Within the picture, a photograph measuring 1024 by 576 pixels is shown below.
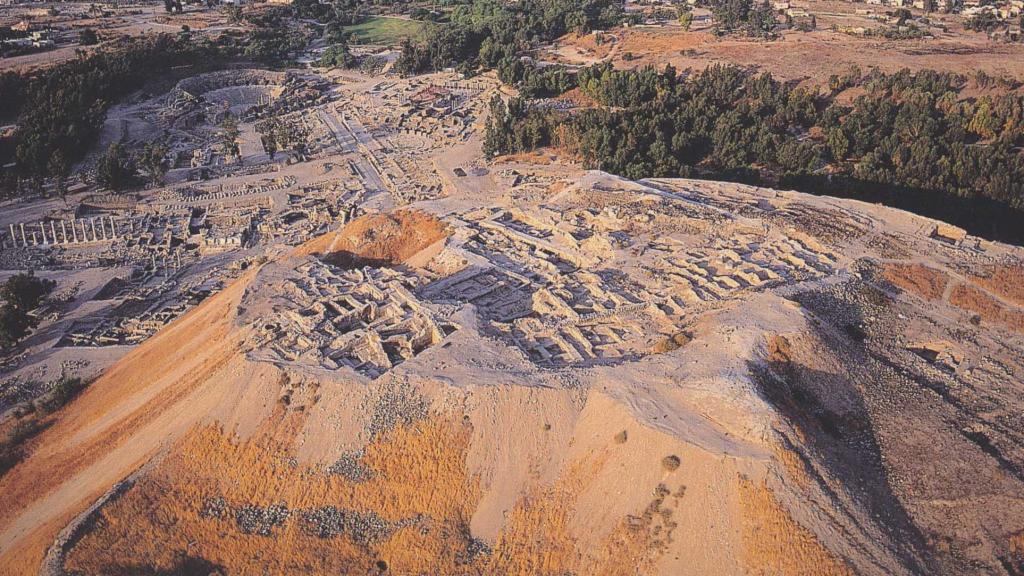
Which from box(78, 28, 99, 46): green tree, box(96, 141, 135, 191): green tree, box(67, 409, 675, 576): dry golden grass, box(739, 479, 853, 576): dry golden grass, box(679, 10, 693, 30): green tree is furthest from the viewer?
box(679, 10, 693, 30): green tree

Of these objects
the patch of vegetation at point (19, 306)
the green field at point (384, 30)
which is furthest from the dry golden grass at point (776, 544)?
the green field at point (384, 30)

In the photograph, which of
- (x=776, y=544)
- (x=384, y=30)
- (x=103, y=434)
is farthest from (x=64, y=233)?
(x=384, y=30)

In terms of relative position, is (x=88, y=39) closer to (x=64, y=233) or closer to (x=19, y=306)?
(x=64, y=233)

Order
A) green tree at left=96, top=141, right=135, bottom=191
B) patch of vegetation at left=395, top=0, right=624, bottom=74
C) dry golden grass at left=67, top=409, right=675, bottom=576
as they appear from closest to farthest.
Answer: dry golden grass at left=67, top=409, right=675, bottom=576 → green tree at left=96, top=141, right=135, bottom=191 → patch of vegetation at left=395, top=0, right=624, bottom=74

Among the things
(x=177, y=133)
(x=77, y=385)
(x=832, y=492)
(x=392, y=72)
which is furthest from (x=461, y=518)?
(x=392, y=72)

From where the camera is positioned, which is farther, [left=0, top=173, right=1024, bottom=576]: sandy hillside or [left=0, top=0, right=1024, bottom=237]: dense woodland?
[left=0, top=0, right=1024, bottom=237]: dense woodland

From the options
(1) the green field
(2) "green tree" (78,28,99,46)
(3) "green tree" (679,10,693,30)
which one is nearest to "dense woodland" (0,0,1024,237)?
(2) "green tree" (78,28,99,46)

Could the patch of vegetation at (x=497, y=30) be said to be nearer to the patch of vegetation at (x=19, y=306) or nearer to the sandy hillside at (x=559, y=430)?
the patch of vegetation at (x=19, y=306)

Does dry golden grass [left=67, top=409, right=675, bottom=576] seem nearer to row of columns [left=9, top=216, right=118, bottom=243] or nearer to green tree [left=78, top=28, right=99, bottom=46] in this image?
row of columns [left=9, top=216, right=118, bottom=243]
